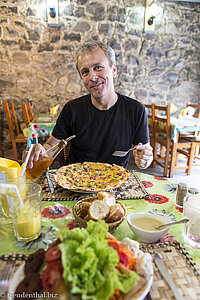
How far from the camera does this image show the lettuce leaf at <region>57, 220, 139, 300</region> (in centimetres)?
43

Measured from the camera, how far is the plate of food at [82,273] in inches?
17.1

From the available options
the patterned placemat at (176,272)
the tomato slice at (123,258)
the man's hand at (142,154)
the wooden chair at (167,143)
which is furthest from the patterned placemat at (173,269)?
the wooden chair at (167,143)

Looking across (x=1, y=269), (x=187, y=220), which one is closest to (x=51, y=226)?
(x=1, y=269)

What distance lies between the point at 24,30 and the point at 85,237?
14.1 ft

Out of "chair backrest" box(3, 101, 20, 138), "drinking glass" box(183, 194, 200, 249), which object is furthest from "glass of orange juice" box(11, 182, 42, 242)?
"chair backrest" box(3, 101, 20, 138)

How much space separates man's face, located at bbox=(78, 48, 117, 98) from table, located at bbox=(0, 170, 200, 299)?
0.72 m

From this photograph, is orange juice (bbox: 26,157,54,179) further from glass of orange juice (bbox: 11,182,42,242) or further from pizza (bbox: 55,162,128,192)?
glass of orange juice (bbox: 11,182,42,242)

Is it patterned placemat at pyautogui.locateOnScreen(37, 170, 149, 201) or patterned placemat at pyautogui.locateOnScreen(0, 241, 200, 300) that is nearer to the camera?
patterned placemat at pyautogui.locateOnScreen(0, 241, 200, 300)

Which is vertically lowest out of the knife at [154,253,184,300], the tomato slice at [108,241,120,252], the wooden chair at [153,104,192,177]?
the wooden chair at [153,104,192,177]

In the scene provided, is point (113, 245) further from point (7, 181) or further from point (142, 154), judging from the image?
point (142, 154)

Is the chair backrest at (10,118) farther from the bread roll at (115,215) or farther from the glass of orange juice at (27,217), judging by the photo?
the bread roll at (115,215)

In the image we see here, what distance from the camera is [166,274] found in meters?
0.58

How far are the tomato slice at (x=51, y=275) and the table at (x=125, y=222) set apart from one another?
22 cm

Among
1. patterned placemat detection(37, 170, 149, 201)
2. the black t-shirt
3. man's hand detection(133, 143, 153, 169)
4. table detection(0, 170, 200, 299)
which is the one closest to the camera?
table detection(0, 170, 200, 299)
